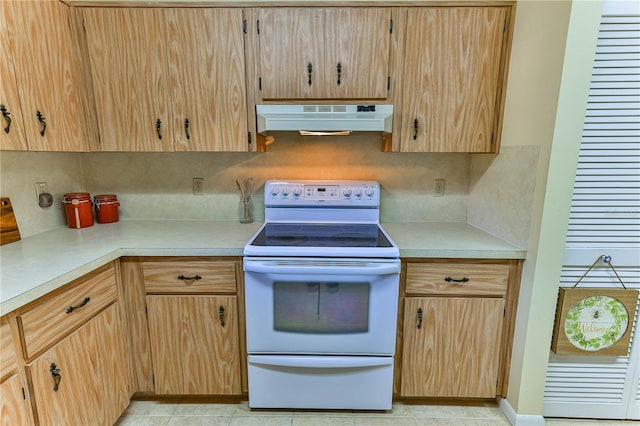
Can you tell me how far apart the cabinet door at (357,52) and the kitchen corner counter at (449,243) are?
78cm

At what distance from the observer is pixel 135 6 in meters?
1.63

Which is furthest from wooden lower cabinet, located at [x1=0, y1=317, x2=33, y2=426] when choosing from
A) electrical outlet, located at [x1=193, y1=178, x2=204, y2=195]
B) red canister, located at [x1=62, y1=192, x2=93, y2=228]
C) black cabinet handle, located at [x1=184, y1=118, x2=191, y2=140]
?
electrical outlet, located at [x1=193, y1=178, x2=204, y2=195]

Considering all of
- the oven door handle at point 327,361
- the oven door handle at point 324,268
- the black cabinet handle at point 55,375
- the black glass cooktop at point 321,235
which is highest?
the black glass cooktop at point 321,235

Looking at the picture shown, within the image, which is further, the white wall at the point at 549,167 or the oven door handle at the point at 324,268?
the oven door handle at the point at 324,268

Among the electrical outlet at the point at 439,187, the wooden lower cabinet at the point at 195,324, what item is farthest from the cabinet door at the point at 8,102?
the electrical outlet at the point at 439,187

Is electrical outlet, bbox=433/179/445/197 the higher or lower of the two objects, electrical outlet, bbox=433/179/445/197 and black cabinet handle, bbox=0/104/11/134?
the lower

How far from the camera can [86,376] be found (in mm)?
1383

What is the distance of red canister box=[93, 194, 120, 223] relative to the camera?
201 centimetres

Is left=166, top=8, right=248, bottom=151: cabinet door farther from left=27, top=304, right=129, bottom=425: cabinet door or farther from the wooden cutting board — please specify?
left=27, top=304, right=129, bottom=425: cabinet door

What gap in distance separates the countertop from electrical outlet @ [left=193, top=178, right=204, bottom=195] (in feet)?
0.66

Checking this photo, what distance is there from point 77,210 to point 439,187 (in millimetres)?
2226

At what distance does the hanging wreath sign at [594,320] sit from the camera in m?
1.50

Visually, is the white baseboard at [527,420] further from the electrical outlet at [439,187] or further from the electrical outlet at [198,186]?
the electrical outlet at [198,186]

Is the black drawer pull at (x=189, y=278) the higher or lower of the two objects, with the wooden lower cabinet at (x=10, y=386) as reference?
higher
